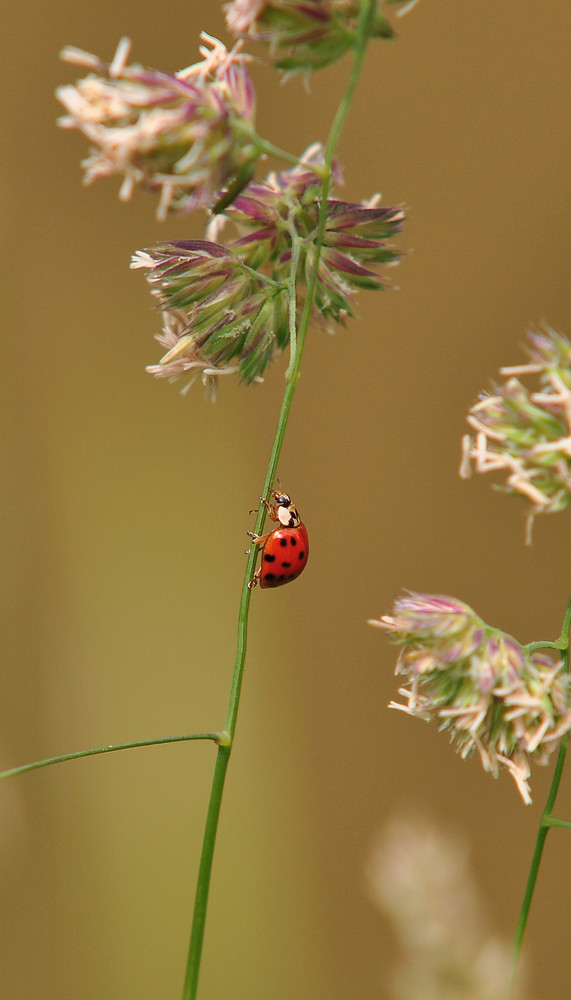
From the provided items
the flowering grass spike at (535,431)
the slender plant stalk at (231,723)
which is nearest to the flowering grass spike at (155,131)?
the slender plant stalk at (231,723)

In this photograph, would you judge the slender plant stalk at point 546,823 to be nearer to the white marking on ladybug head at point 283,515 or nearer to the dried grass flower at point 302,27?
the dried grass flower at point 302,27

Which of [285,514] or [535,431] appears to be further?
[285,514]

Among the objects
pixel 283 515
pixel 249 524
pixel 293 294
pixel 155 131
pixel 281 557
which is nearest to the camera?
pixel 155 131

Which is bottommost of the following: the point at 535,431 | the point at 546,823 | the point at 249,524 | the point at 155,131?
the point at 249,524

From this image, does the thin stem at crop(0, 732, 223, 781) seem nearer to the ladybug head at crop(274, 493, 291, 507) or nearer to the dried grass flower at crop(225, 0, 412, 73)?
the dried grass flower at crop(225, 0, 412, 73)

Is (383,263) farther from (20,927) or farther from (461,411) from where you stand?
(20,927)

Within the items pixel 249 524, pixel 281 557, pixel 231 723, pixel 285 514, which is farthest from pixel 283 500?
pixel 249 524

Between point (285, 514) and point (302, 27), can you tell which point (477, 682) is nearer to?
point (302, 27)

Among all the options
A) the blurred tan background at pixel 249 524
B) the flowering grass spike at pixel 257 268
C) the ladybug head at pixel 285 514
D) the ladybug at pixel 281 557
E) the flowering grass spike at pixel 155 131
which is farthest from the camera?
the blurred tan background at pixel 249 524
